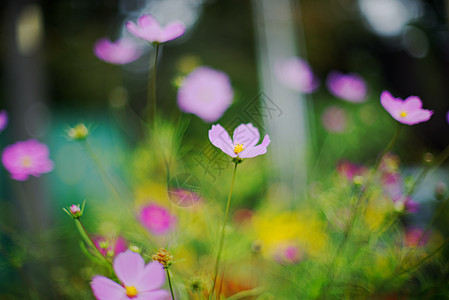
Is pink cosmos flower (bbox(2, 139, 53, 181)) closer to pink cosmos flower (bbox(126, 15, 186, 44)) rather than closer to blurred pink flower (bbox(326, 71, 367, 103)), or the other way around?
pink cosmos flower (bbox(126, 15, 186, 44))

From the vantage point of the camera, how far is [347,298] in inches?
14.5

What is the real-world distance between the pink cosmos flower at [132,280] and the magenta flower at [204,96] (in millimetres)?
189

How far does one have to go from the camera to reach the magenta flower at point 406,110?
11.3 inches

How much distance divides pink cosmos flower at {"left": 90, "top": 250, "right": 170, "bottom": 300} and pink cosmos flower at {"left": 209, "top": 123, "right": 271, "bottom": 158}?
91 millimetres

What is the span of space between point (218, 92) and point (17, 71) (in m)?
0.81

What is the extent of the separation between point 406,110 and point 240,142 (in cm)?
Answer: 13

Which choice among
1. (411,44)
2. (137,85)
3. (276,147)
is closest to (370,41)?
(411,44)

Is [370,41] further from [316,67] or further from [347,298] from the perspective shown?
[347,298]

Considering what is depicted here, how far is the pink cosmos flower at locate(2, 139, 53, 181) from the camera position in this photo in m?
0.39

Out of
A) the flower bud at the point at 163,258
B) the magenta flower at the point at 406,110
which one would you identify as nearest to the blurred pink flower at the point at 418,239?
the magenta flower at the point at 406,110

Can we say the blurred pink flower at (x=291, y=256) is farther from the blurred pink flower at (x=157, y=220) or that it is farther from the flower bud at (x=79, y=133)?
the flower bud at (x=79, y=133)

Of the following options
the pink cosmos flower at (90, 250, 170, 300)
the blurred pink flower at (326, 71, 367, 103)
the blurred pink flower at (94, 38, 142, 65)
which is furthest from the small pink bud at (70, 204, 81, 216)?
the blurred pink flower at (326, 71, 367, 103)

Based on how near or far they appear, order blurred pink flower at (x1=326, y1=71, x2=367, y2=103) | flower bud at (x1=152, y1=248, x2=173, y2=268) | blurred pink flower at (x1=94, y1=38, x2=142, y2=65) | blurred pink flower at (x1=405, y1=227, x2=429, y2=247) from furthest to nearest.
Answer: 1. blurred pink flower at (x1=326, y1=71, x2=367, y2=103)
2. blurred pink flower at (x1=94, y1=38, x2=142, y2=65)
3. blurred pink flower at (x1=405, y1=227, x2=429, y2=247)
4. flower bud at (x1=152, y1=248, x2=173, y2=268)

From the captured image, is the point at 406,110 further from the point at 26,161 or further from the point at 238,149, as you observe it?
the point at 26,161
